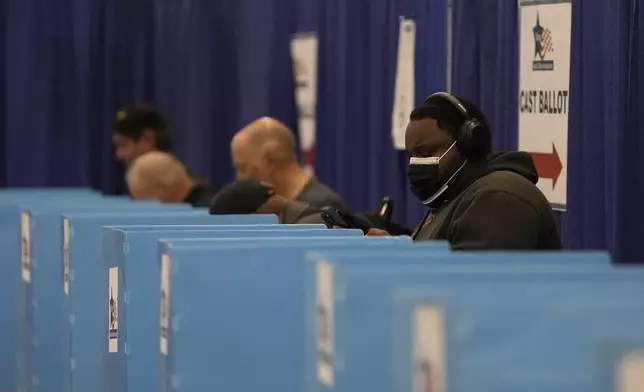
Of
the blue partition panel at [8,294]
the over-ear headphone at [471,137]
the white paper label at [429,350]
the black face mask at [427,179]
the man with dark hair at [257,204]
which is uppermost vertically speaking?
the over-ear headphone at [471,137]

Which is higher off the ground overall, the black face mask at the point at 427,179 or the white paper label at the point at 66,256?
the black face mask at the point at 427,179

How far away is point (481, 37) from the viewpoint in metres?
4.73

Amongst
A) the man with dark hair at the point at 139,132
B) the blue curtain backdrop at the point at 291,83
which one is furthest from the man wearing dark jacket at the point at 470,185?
the man with dark hair at the point at 139,132

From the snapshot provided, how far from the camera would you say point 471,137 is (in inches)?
134

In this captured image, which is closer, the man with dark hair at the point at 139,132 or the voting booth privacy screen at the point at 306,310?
the voting booth privacy screen at the point at 306,310

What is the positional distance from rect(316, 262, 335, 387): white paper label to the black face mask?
1.48m

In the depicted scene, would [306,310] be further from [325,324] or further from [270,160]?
[270,160]

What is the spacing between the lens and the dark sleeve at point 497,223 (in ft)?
9.98

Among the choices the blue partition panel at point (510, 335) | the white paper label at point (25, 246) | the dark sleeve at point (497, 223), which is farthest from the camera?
the white paper label at point (25, 246)

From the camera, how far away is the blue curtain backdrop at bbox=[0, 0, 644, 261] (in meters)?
3.86

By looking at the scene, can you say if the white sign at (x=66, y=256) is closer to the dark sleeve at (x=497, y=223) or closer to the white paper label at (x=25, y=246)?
the white paper label at (x=25, y=246)

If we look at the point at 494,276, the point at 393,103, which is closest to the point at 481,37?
the point at 393,103

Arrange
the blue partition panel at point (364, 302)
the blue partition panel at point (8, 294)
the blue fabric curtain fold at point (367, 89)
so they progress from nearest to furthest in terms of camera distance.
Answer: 1. the blue partition panel at point (364, 302)
2. the blue partition panel at point (8, 294)
3. the blue fabric curtain fold at point (367, 89)

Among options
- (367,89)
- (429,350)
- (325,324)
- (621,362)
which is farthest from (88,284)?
(367,89)
